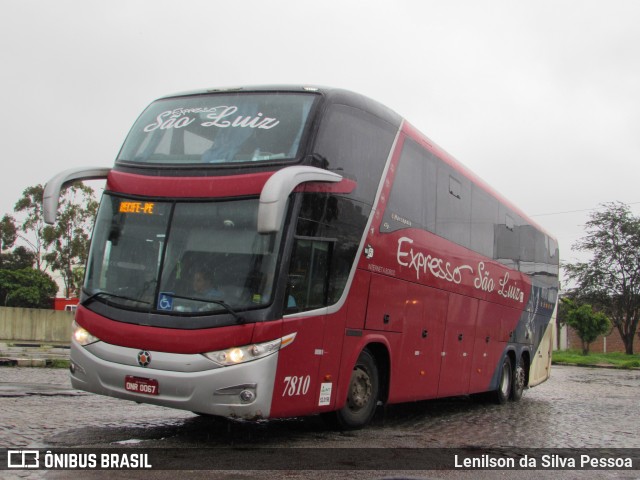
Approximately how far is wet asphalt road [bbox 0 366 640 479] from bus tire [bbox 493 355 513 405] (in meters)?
0.74

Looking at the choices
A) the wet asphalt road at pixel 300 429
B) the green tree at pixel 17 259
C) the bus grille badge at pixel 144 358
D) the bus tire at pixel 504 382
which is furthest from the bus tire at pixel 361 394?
the green tree at pixel 17 259

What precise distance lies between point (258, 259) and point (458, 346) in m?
6.11

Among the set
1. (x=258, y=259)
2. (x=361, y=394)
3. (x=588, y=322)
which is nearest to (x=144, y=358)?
(x=258, y=259)

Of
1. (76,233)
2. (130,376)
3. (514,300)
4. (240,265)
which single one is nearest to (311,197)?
(240,265)

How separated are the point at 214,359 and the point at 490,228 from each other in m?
8.39

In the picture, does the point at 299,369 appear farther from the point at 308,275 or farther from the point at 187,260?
the point at 187,260

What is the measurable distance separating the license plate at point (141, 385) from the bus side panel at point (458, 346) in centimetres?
584

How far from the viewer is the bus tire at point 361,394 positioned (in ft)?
29.7

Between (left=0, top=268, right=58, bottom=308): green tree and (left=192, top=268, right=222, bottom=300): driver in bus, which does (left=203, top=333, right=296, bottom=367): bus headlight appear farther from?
(left=0, top=268, right=58, bottom=308): green tree

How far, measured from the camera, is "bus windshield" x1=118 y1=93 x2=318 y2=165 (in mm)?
8164

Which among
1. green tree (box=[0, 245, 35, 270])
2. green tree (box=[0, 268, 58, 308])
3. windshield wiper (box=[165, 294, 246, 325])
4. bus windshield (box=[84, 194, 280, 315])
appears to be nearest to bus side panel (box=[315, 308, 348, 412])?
bus windshield (box=[84, 194, 280, 315])

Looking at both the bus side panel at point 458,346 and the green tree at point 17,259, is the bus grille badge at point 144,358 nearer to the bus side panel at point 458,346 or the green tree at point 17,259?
the bus side panel at point 458,346

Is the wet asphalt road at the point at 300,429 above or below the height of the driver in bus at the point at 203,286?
below

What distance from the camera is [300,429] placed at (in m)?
9.32
